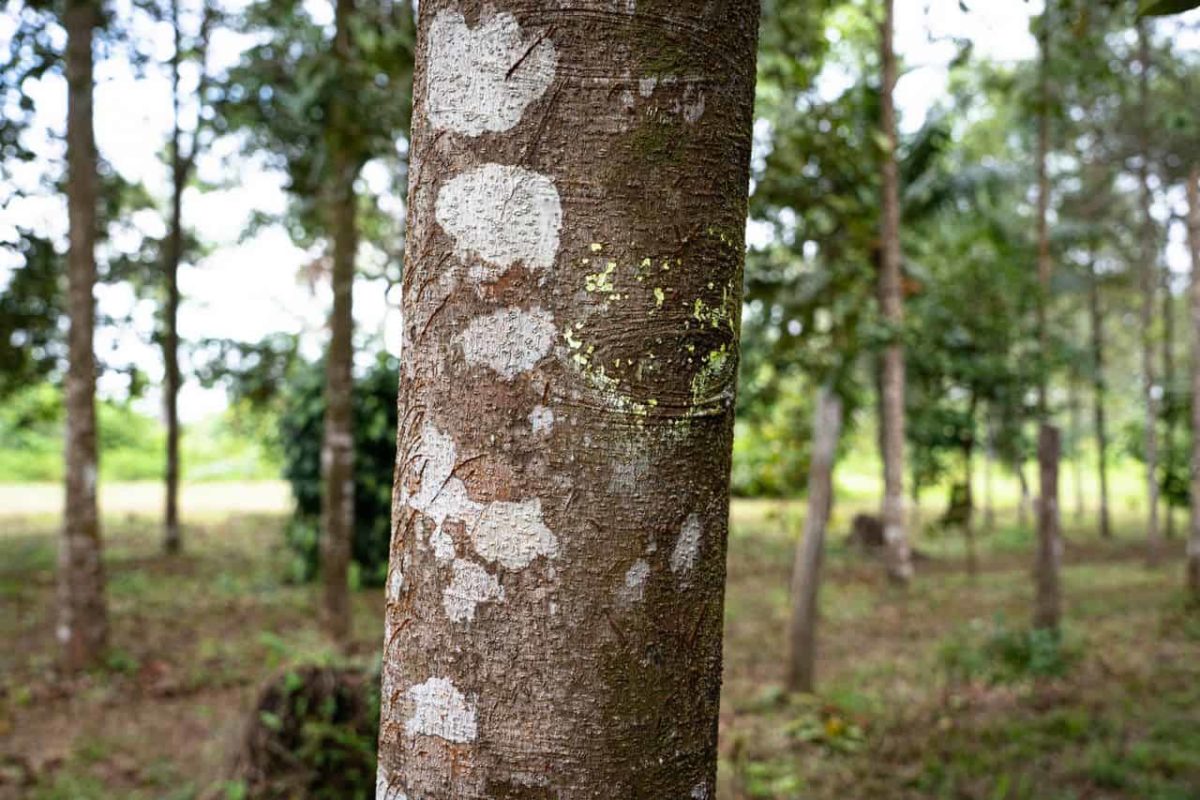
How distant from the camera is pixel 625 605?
0.84m

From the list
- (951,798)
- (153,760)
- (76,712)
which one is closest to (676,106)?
(951,798)

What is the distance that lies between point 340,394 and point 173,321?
5544 mm

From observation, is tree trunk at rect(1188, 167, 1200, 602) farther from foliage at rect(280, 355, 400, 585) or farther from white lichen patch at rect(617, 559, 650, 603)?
white lichen patch at rect(617, 559, 650, 603)

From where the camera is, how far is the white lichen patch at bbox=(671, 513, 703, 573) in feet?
2.86

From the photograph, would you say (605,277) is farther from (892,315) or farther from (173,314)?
(173,314)

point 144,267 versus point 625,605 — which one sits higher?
point 144,267

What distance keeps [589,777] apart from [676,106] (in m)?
0.62

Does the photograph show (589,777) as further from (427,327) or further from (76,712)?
(76,712)

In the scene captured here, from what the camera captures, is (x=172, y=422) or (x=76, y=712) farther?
(x=172, y=422)

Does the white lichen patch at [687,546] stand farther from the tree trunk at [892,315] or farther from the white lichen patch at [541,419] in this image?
the tree trunk at [892,315]

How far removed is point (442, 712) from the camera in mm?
867

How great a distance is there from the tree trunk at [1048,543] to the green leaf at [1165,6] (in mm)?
6052

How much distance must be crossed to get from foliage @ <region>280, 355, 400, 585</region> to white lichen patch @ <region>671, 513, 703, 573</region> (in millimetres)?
9004

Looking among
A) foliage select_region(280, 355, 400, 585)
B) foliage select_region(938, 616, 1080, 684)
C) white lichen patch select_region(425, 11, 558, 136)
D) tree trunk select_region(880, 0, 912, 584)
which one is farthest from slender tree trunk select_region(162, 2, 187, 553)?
white lichen patch select_region(425, 11, 558, 136)
